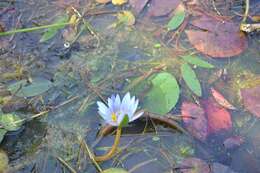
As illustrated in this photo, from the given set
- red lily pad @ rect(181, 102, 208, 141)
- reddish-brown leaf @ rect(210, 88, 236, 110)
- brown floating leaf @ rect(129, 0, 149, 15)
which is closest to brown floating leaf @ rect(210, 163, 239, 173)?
red lily pad @ rect(181, 102, 208, 141)

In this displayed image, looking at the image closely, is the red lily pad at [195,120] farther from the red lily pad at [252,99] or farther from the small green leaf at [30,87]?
the small green leaf at [30,87]

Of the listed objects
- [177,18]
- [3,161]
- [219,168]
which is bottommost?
[219,168]

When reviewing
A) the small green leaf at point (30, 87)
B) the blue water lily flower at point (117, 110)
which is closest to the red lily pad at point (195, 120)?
the blue water lily flower at point (117, 110)

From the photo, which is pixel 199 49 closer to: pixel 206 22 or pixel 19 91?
pixel 206 22

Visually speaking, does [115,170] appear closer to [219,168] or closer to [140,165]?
[140,165]

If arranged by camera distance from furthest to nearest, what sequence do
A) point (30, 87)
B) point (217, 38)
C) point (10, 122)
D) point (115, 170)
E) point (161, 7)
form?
point (161, 7) → point (217, 38) → point (30, 87) → point (10, 122) → point (115, 170)

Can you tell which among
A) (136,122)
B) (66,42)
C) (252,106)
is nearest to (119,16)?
(66,42)

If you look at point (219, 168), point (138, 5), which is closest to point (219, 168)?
point (219, 168)
